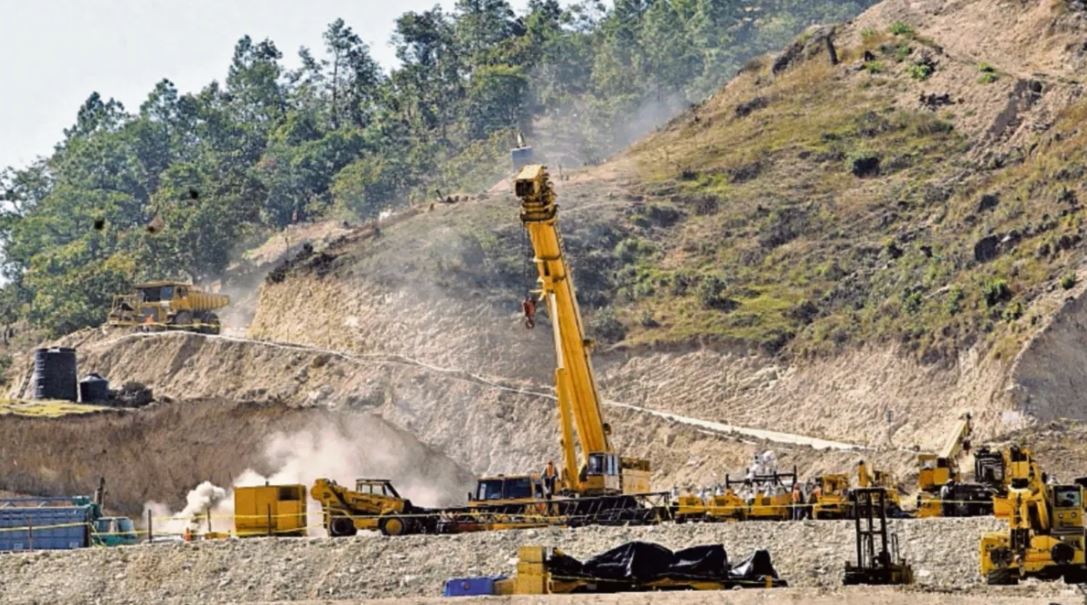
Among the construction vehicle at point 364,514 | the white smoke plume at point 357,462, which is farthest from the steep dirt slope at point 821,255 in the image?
the construction vehicle at point 364,514

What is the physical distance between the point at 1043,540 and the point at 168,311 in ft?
185

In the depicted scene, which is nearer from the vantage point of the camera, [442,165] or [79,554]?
[79,554]

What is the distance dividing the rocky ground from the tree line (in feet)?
231

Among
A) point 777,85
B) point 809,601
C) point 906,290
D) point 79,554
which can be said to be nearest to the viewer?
point 809,601

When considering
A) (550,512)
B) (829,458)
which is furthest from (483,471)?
(550,512)

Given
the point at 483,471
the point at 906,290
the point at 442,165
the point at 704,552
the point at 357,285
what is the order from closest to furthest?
the point at 704,552 → the point at 483,471 → the point at 906,290 → the point at 357,285 → the point at 442,165

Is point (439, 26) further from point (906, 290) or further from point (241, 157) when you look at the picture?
point (906, 290)

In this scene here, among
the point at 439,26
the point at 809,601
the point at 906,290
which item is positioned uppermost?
the point at 439,26

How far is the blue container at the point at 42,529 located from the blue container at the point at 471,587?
598 inches

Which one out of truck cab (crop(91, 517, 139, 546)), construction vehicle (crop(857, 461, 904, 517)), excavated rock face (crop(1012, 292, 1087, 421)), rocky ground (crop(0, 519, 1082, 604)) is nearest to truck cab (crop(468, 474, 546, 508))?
rocky ground (crop(0, 519, 1082, 604))

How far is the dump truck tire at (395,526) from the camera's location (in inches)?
2265

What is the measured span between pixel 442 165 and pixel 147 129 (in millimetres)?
30002

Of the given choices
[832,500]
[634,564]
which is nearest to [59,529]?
[832,500]

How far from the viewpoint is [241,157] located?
531 feet
